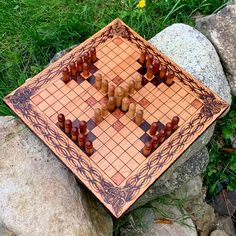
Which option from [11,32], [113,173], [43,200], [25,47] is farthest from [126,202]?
[11,32]

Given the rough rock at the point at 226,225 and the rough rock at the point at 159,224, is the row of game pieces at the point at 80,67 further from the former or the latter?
the rough rock at the point at 226,225

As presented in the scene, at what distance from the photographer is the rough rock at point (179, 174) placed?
4.46 meters

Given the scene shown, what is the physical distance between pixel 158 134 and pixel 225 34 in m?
2.07

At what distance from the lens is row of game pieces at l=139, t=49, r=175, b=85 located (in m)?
4.21

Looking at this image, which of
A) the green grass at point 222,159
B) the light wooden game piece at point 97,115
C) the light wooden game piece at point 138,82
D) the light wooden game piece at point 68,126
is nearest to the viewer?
the light wooden game piece at point 68,126

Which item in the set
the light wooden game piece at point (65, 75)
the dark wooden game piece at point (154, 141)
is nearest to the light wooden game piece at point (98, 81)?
the light wooden game piece at point (65, 75)

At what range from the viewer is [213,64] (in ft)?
16.0

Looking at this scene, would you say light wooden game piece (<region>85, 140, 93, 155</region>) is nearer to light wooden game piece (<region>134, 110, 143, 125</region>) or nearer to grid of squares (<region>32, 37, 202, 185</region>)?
grid of squares (<region>32, 37, 202, 185</region>)

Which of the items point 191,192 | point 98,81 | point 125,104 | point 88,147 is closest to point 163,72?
point 125,104

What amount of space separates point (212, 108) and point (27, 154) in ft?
6.32

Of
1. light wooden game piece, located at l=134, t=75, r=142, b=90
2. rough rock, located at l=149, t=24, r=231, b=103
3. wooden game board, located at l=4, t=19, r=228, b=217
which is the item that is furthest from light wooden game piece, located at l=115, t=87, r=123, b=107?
rough rock, located at l=149, t=24, r=231, b=103

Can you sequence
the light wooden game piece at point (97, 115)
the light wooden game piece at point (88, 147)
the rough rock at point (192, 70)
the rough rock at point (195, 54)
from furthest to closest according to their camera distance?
1. the rough rock at point (195, 54)
2. the rough rock at point (192, 70)
3. the light wooden game piece at point (97, 115)
4. the light wooden game piece at point (88, 147)

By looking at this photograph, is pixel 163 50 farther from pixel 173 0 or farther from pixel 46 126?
pixel 46 126

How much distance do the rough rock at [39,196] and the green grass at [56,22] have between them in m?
1.19
